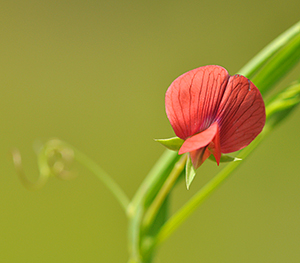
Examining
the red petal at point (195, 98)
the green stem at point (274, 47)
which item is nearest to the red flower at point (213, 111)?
the red petal at point (195, 98)

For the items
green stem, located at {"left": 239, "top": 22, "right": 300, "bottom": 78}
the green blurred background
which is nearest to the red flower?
green stem, located at {"left": 239, "top": 22, "right": 300, "bottom": 78}

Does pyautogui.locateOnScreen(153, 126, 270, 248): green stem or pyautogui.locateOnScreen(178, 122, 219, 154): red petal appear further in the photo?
pyautogui.locateOnScreen(153, 126, 270, 248): green stem

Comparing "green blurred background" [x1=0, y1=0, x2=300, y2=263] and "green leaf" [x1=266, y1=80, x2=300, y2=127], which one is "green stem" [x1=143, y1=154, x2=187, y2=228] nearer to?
"green leaf" [x1=266, y1=80, x2=300, y2=127]

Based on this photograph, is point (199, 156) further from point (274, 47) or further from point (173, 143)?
point (274, 47)

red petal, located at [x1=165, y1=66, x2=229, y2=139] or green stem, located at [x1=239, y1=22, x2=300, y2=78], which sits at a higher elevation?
red petal, located at [x1=165, y1=66, x2=229, y2=139]

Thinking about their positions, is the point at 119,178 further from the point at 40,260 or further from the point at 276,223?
the point at 276,223

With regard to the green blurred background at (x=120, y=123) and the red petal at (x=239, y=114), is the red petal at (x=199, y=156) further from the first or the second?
the green blurred background at (x=120, y=123)
